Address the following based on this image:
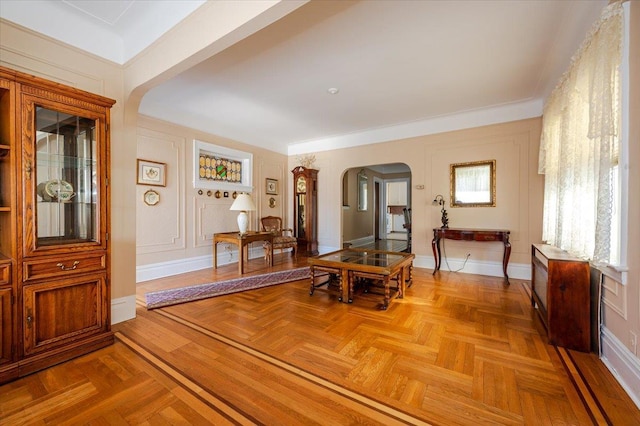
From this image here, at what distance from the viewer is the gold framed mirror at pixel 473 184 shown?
4.45 metres

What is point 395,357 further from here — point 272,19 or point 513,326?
point 272,19

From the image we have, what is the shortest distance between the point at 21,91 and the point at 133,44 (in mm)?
1020

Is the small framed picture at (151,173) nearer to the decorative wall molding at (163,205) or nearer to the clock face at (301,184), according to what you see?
the decorative wall molding at (163,205)

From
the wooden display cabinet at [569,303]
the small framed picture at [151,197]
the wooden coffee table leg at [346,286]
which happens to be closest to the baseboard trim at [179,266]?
the small framed picture at [151,197]

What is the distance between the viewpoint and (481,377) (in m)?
1.69

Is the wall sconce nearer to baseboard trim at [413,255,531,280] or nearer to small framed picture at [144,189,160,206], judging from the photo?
baseboard trim at [413,255,531,280]

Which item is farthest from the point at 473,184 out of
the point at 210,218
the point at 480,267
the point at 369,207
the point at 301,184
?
the point at 210,218

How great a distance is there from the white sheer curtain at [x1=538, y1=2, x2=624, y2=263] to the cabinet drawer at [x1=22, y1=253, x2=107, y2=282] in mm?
3679

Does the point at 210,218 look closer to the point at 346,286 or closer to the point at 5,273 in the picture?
the point at 346,286

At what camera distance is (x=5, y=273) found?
5.54 feet

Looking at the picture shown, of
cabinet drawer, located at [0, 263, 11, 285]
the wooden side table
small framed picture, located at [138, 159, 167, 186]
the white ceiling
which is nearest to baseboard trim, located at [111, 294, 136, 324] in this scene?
cabinet drawer, located at [0, 263, 11, 285]

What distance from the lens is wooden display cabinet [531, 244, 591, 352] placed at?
2027 mm

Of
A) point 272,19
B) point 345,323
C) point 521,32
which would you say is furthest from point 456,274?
point 272,19

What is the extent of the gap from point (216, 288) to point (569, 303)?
3684mm
